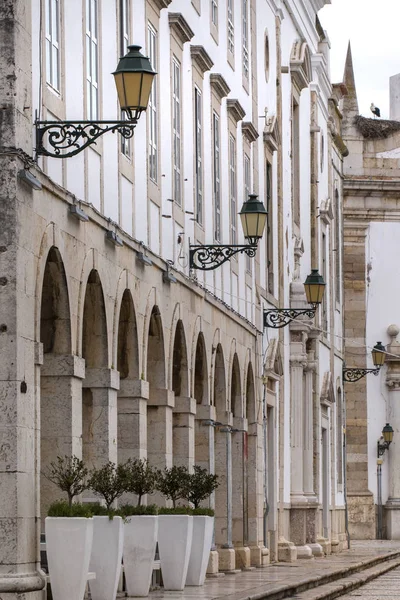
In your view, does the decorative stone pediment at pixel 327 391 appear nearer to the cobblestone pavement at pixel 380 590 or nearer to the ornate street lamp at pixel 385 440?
the ornate street lamp at pixel 385 440

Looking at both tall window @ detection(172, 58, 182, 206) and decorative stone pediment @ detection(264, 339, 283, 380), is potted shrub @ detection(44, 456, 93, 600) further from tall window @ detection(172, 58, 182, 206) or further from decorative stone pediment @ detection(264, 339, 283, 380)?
decorative stone pediment @ detection(264, 339, 283, 380)

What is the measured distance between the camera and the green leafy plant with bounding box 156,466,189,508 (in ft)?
69.4

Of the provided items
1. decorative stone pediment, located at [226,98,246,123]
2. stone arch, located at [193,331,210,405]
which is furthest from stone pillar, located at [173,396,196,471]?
decorative stone pediment, located at [226,98,246,123]

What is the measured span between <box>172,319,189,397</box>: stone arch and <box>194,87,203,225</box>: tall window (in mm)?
2143

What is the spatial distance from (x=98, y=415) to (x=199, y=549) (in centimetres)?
349

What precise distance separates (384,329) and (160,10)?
3099cm

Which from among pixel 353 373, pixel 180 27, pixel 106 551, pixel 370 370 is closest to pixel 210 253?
pixel 180 27

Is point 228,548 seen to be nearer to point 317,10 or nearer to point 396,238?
point 317,10

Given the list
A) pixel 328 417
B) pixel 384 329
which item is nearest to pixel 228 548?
pixel 328 417

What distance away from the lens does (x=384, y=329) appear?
53281mm

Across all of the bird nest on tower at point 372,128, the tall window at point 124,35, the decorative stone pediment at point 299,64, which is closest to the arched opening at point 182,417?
the tall window at point 124,35

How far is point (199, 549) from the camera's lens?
2197 centimetres

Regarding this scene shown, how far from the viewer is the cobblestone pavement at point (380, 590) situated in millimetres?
24141

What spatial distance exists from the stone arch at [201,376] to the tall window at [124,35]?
19.9 ft
